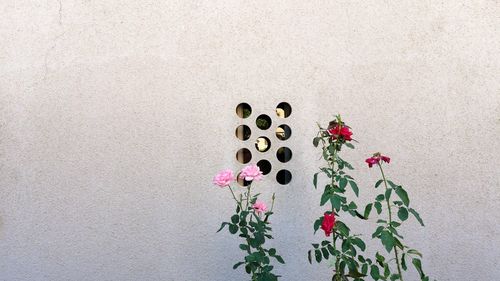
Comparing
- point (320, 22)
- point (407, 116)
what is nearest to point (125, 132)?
point (320, 22)

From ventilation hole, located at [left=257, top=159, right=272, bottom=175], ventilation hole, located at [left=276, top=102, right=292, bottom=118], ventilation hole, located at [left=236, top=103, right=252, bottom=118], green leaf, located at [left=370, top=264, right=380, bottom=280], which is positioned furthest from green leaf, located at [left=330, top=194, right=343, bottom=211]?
ventilation hole, located at [left=236, top=103, right=252, bottom=118]

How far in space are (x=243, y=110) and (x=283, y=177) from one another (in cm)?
61

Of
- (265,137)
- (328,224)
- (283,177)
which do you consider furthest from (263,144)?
(328,224)

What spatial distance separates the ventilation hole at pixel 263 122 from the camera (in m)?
4.06

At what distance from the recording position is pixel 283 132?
13.3 ft

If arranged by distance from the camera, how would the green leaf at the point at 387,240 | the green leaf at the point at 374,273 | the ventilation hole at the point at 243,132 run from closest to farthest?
the green leaf at the point at 387,240
the green leaf at the point at 374,273
the ventilation hole at the point at 243,132

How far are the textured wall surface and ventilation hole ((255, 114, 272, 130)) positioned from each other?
0.06m

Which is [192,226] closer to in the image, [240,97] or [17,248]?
[240,97]

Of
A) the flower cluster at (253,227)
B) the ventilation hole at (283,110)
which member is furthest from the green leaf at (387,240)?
Result: the ventilation hole at (283,110)

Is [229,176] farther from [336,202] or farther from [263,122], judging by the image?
[263,122]

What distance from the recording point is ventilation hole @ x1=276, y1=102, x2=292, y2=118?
4.05m

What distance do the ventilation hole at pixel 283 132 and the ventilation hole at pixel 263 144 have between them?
0.10 meters

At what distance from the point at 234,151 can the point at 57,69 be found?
5.25ft

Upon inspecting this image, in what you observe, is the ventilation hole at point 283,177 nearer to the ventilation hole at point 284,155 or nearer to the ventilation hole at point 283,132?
the ventilation hole at point 284,155
